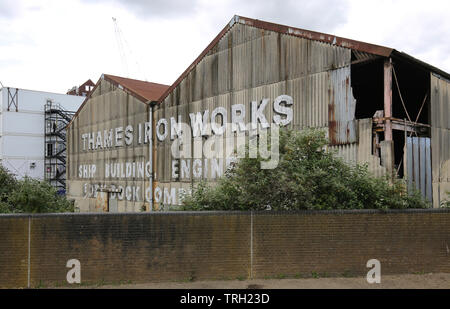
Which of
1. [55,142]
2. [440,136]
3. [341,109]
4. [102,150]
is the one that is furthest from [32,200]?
[55,142]

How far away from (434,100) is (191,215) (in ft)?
41.5

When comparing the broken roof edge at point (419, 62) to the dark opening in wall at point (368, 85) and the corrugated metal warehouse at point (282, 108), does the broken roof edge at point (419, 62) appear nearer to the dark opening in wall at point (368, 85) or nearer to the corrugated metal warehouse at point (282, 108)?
the corrugated metal warehouse at point (282, 108)

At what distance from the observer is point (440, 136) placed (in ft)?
56.7

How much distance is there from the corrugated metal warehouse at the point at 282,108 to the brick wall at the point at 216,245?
8.41ft

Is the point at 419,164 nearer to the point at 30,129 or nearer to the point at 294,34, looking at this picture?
the point at 294,34

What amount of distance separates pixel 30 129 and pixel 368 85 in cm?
4576

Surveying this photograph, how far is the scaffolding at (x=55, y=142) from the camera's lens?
51.4 meters

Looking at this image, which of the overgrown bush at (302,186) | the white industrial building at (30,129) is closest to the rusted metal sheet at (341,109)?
the overgrown bush at (302,186)

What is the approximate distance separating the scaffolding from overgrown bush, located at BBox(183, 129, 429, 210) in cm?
4430

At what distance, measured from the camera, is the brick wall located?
1096 cm

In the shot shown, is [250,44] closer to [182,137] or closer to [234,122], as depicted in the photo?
[234,122]

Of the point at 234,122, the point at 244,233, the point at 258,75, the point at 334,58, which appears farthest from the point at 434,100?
the point at 244,233

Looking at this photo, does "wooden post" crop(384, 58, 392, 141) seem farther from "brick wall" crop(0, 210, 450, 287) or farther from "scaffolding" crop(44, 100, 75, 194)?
"scaffolding" crop(44, 100, 75, 194)

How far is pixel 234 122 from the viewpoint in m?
20.0
